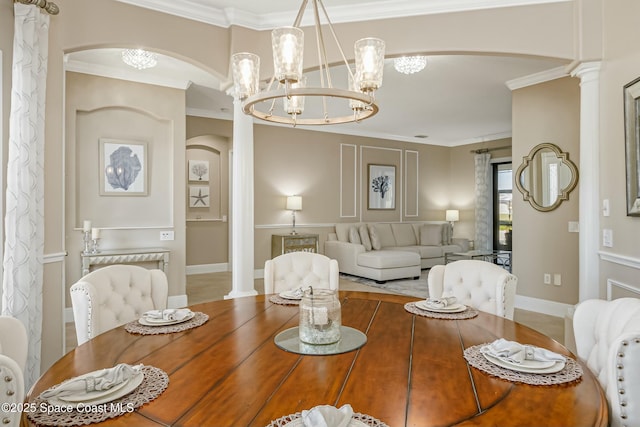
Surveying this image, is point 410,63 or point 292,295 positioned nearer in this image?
point 292,295

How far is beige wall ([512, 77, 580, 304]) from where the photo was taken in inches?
171

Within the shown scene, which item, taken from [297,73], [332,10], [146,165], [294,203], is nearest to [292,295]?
[297,73]

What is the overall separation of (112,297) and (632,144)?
3.13 metres

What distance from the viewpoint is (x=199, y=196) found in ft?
24.3

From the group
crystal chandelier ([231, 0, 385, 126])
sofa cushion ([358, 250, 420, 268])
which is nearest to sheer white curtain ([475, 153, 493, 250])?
sofa cushion ([358, 250, 420, 268])

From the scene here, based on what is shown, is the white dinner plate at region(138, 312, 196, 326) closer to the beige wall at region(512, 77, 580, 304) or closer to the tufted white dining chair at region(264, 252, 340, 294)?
the tufted white dining chair at region(264, 252, 340, 294)

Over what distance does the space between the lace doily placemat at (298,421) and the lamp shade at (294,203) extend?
236 inches

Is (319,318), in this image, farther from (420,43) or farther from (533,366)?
(420,43)

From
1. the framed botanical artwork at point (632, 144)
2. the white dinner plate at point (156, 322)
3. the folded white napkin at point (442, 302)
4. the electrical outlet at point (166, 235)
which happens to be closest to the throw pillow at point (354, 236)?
the electrical outlet at point (166, 235)

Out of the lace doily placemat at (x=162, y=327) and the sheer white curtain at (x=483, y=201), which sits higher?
the sheer white curtain at (x=483, y=201)

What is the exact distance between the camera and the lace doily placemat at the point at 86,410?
0.93m

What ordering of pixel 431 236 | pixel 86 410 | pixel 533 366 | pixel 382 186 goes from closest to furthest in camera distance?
pixel 86 410, pixel 533 366, pixel 431 236, pixel 382 186

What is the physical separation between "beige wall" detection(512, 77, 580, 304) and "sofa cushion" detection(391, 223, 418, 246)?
3131 millimetres

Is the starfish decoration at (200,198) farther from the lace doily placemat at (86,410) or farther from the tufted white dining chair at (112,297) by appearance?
the lace doily placemat at (86,410)
